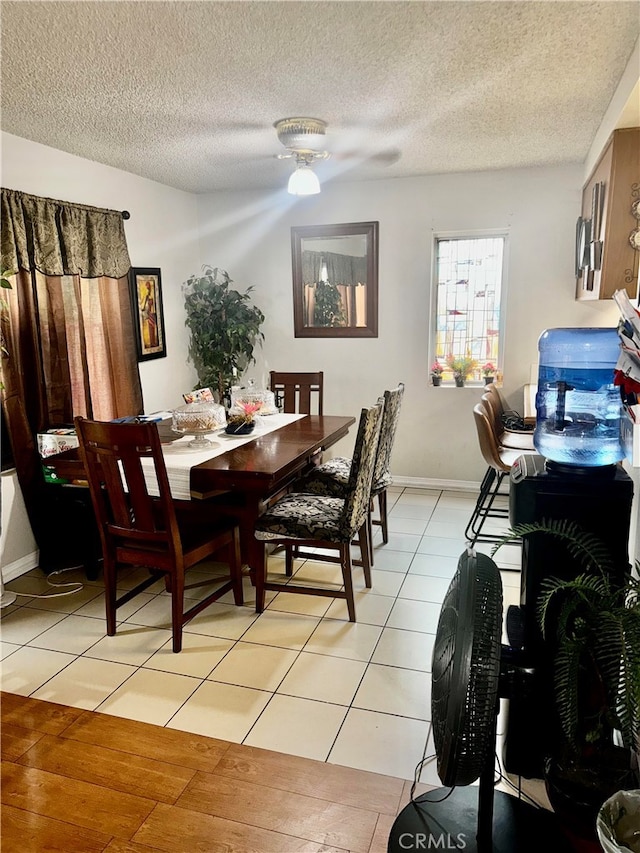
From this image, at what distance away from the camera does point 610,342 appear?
6.54 ft

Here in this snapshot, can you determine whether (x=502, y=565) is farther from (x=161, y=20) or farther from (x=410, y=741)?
(x=161, y=20)

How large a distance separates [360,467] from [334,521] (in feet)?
0.99

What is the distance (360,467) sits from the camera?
2646mm

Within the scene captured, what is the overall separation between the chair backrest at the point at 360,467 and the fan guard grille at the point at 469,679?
1.42m

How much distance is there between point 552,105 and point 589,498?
2109mm

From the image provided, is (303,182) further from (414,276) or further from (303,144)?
(414,276)

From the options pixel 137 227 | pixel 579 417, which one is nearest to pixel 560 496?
pixel 579 417

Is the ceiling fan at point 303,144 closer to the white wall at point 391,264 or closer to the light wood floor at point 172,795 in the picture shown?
the white wall at point 391,264

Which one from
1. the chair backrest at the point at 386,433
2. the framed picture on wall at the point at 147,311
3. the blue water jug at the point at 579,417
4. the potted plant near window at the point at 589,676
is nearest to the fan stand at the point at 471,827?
the potted plant near window at the point at 589,676

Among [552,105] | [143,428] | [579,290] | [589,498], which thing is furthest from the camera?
[579,290]

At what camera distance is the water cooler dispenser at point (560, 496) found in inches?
67.7

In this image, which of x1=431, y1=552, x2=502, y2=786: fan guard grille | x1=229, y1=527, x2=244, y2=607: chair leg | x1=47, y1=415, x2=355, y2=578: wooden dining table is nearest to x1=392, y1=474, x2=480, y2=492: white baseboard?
x1=47, y1=415, x2=355, y2=578: wooden dining table

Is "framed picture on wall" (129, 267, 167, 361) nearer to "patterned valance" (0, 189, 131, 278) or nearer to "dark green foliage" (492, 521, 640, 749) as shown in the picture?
"patterned valance" (0, 189, 131, 278)

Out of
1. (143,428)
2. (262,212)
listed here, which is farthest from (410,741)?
(262,212)
